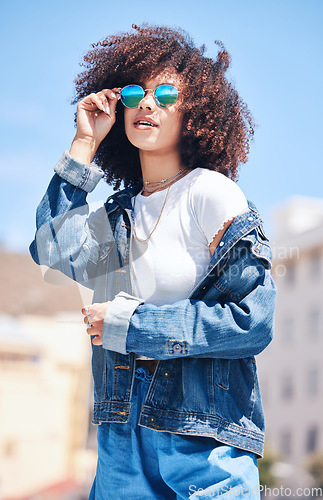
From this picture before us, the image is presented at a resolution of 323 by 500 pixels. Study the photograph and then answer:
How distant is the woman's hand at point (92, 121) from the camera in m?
1.33

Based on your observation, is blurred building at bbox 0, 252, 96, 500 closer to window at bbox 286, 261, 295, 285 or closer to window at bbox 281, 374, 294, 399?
window at bbox 281, 374, 294, 399

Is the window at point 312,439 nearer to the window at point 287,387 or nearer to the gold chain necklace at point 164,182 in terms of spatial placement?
the window at point 287,387

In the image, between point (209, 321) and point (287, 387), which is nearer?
point (209, 321)

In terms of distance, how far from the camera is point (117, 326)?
3.82 feet

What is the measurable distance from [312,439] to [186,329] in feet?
76.6

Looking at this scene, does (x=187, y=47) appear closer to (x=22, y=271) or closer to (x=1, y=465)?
(x=1, y=465)

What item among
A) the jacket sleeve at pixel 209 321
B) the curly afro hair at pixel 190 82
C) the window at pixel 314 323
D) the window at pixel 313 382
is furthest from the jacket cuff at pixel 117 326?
the window at pixel 314 323

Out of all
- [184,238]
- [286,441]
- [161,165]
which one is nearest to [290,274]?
[286,441]

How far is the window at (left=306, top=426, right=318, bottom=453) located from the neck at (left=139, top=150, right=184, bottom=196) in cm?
2281

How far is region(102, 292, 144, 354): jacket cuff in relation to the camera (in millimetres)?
1161

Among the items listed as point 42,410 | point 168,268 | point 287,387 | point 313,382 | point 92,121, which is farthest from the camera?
point 287,387

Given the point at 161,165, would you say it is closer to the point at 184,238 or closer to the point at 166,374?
the point at 184,238

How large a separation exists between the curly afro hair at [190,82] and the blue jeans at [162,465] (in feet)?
1.61

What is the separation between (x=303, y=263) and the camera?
2397cm
